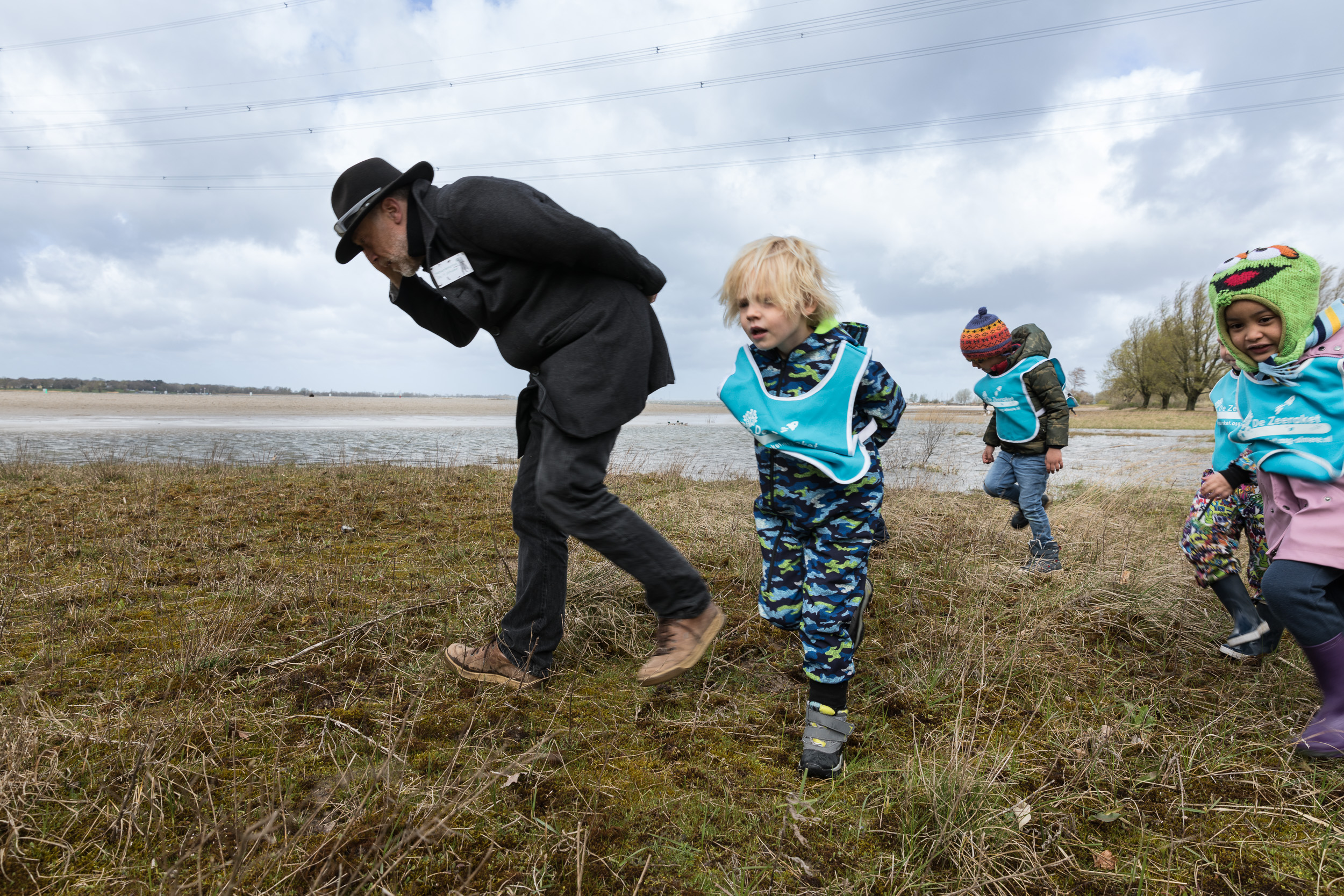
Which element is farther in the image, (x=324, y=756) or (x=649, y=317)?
(x=649, y=317)

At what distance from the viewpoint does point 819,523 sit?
217 centimetres

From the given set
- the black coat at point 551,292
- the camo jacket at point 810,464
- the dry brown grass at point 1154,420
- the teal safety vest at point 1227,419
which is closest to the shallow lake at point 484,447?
the dry brown grass at point 1154,420

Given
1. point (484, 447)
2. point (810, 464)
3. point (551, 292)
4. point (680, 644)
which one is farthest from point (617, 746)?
point (484, 447)

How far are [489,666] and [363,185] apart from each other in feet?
6.06

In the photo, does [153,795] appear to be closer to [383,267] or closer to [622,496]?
[383,267]

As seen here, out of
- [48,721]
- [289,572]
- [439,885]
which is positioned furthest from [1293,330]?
[289,572]

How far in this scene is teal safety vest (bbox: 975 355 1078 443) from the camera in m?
4.52

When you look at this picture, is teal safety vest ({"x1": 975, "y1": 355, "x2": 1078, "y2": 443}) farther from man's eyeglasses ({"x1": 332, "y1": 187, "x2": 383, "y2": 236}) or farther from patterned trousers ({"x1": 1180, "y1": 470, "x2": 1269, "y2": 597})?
man's eyeglasses ({"x1": 332, "y1": 187, "x2": 383, "y2": 236})

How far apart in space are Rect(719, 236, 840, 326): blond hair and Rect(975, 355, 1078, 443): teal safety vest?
3.02 metres

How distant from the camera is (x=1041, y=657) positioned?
8.53 feet

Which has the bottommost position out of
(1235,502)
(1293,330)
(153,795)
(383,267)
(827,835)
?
(827,835)

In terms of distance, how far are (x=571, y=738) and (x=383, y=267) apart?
1.91m

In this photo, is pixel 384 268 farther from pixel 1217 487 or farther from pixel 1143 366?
pixel 1143 366

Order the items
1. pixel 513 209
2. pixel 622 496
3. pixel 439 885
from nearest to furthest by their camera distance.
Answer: pixel 439 885 < pixel 513 209 < pixel 622 496
